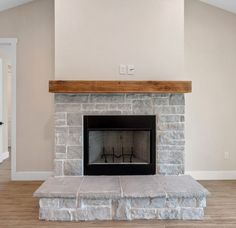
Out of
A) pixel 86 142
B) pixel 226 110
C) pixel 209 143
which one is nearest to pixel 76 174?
pixel 86 142

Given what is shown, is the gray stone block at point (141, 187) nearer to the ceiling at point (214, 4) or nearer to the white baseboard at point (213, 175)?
the white baseboard at point (213, 175)

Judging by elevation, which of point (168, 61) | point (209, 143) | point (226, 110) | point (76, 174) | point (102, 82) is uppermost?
point (168, 61)

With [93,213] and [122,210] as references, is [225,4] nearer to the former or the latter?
[122,210]

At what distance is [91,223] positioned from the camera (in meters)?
2.84

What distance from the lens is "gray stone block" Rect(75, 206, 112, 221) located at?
114 inches

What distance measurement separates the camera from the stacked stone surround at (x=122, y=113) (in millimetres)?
3633

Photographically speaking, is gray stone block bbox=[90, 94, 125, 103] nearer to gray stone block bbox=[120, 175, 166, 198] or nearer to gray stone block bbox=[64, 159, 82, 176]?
gray stone block bbox=[64, 159, 82, 176]

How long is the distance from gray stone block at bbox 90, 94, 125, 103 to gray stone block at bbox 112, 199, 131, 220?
134 centimetres

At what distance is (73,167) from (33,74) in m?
1.74

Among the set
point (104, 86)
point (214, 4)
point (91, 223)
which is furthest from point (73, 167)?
point (214, 4)

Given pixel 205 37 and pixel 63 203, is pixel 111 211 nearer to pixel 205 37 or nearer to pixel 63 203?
pixel 63 203

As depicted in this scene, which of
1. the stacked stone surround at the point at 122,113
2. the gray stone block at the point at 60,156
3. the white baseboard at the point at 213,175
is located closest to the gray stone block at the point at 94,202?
the stacked stone surround at the point at 122,113

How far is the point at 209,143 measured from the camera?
4469mm

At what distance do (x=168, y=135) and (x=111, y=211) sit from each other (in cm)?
130
